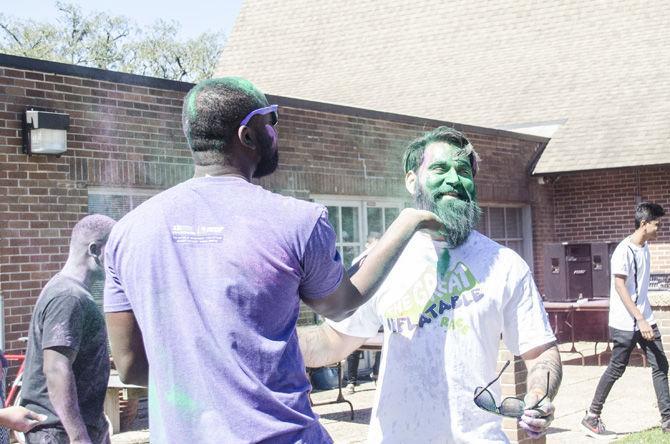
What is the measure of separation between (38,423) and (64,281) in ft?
1.92

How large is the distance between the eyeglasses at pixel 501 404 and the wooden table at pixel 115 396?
559 cm

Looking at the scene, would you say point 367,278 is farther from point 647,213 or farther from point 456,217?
point 647,213

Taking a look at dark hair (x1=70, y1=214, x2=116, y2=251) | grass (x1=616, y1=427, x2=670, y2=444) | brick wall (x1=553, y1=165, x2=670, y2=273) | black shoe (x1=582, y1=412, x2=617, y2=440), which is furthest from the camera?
brick wall (x1=553, y1=165, x2=670, y2=273)

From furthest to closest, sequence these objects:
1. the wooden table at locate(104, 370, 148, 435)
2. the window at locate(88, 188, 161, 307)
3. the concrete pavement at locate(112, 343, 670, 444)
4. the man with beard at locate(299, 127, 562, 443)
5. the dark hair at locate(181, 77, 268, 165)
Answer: the window at locate(88, 188, 161, 307) < the concrete pavement at locate(112, 343, 670, 444) < the wooden table at locate(104, 370, 148, 435) < the man with beard at locate(299, 127, 562, 443) < the dark hair at locate(181, 77, 268, 165)

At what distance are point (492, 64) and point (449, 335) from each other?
16.9 meters

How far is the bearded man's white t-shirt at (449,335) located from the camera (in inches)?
128

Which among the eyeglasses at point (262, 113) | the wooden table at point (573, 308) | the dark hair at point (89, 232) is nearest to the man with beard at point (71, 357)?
the dark hair at point (89, 232)

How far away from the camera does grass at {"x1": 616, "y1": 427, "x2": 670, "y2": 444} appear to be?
8078mm

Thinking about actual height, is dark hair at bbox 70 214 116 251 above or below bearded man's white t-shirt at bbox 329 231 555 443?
above

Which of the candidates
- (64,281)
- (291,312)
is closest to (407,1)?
(64,281)

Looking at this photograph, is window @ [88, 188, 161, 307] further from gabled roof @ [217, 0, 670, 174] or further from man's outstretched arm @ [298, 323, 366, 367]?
gabled roof @ [217, 0, 670, 174]

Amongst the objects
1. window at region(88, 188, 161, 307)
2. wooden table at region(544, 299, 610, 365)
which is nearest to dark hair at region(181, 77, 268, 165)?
window at region(88, 188, 161, 307)

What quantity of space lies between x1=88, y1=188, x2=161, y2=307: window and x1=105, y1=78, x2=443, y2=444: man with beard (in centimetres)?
694

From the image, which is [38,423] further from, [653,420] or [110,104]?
[653,420]
